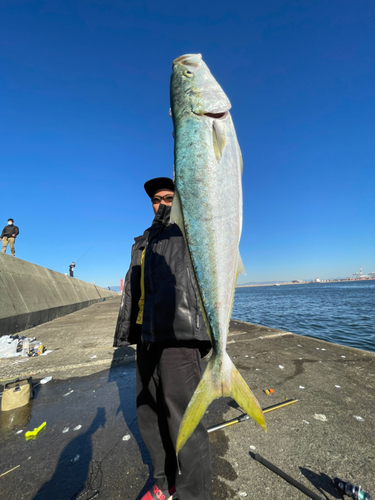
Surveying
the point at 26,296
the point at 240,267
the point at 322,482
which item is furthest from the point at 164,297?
the point at 26,296

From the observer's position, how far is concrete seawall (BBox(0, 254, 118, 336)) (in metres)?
6.72

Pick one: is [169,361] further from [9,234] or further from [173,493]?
[9,234]

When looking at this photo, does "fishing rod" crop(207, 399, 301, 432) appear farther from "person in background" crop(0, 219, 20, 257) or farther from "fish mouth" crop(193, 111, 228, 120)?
"person in background" crop(0, 219, 20, 257)

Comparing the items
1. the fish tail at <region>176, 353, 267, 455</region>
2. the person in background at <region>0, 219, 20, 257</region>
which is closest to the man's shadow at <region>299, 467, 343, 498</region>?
the fish tail at <region>176, 353, 267, 455</region>

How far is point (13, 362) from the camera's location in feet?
16.1

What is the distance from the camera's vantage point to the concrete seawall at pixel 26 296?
672 centimetres

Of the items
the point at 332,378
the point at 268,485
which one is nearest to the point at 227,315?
the point at 268,485

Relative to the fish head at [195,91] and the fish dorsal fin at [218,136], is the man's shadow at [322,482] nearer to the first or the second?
the fish dorsal fin at [218,136]

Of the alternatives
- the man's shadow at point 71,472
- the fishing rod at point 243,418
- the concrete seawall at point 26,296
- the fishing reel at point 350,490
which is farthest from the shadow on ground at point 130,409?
the concrete seawall at point 26,296

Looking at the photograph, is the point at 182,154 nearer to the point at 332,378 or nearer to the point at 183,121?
the point at 183,121

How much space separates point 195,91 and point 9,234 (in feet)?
47.8

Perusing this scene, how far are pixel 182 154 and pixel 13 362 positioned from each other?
19.1 ft

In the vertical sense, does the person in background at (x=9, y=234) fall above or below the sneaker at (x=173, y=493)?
above

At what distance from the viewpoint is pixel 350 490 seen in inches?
69.1
